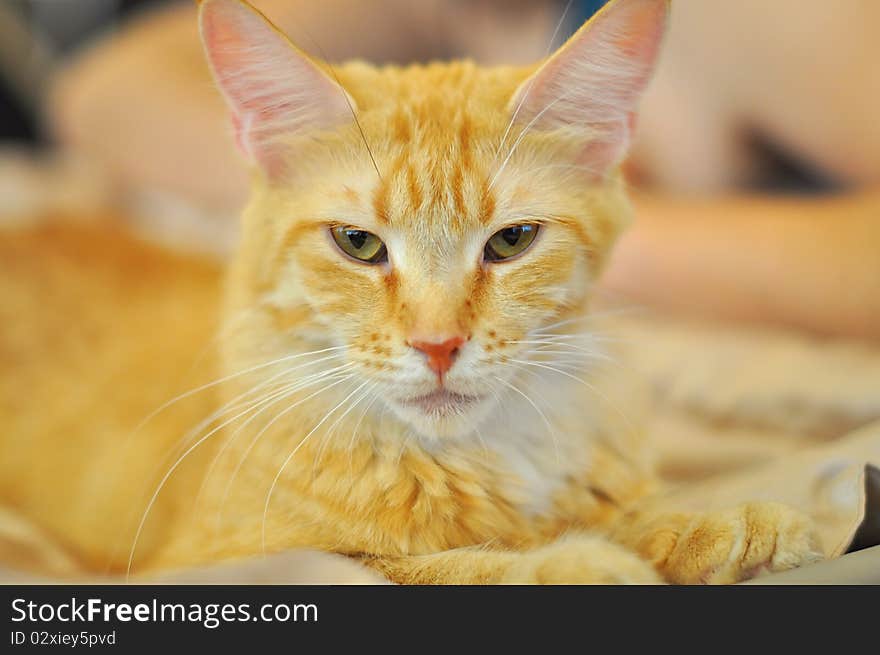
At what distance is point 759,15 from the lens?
1.79 metres

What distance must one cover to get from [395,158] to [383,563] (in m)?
0.44

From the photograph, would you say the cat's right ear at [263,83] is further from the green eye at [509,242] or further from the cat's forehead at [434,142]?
the green eye at [509,242]

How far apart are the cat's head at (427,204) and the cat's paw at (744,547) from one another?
26cm

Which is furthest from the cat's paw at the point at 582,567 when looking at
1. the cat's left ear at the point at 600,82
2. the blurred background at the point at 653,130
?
the blurred background at the point at 653,130

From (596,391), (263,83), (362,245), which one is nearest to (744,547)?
(596,391)

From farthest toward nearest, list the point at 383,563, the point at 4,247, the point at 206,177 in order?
the point at 206,177 → the point at 4,247 → the point at 383,563

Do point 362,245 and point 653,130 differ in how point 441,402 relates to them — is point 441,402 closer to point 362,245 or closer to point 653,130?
point 362,245

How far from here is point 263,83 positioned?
906 mm

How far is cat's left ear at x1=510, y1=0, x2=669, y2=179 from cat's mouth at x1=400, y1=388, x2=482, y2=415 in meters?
0.32

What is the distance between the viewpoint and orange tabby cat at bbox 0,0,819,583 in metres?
0.84

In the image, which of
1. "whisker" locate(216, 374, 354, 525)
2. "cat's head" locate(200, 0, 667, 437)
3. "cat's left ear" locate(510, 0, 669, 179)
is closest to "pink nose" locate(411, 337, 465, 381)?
"cat's head" locate(200, 0, 667, 437)
